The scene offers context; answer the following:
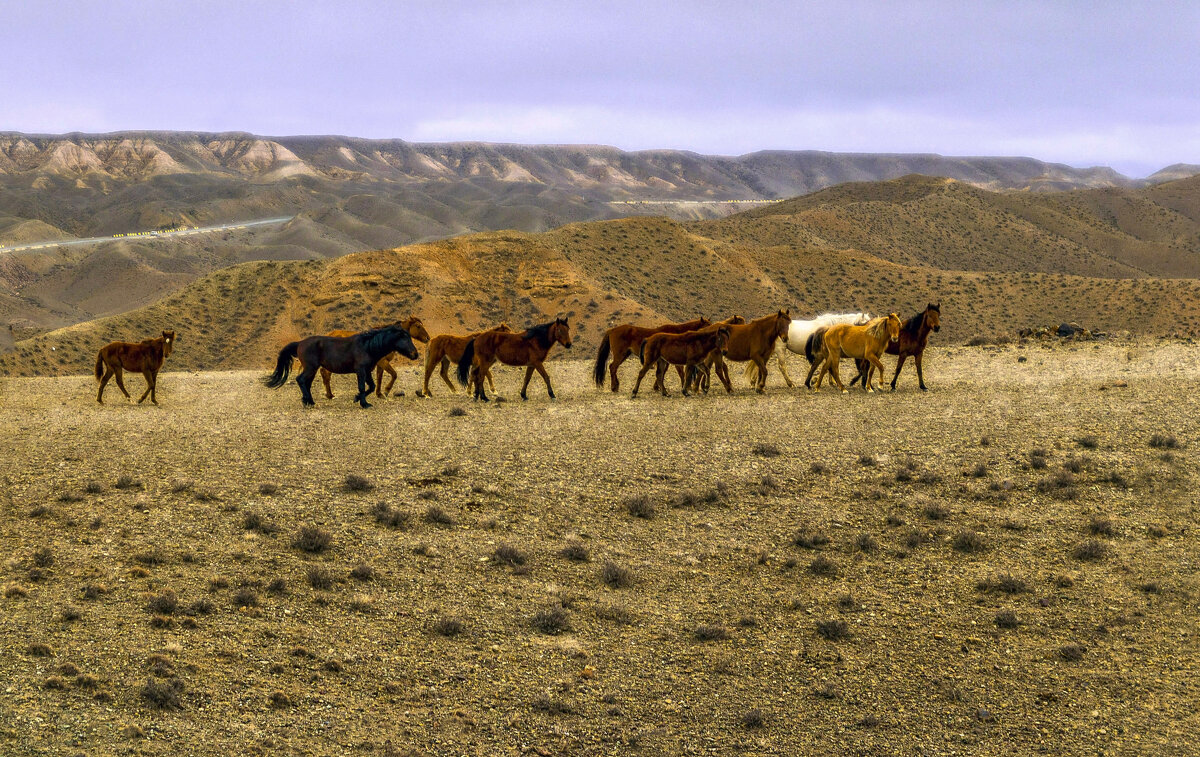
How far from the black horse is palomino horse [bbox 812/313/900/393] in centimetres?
1090

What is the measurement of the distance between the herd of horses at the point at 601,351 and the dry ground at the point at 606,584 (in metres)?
2.81

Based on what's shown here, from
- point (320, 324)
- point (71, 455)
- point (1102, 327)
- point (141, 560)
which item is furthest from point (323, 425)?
point (1102, 327)

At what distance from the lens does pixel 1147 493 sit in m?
15.3

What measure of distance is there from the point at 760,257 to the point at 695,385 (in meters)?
48.3

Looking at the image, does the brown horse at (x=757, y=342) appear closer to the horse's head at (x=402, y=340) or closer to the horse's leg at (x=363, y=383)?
the horse's head at (x=402, y=340)

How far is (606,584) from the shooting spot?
1241 cm

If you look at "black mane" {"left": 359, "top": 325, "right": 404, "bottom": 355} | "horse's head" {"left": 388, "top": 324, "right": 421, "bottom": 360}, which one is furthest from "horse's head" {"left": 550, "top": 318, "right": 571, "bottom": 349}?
"black mane" {"left": 359, "top": 325, "right": 404, "bottom": 355}

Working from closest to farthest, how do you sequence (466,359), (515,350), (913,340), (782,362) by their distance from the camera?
1. (515,350)
2. (913,340)
3. (466,359)
4. (782,362)

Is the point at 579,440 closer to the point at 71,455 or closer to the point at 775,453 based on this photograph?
the point at 775,453

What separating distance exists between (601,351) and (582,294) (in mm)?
29996

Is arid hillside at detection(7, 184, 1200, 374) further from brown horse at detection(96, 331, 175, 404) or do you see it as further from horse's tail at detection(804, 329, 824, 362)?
brown horse at detection(96, 331, 175, 404)

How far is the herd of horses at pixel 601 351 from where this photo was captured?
23.2 m

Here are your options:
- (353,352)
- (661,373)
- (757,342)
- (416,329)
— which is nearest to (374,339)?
(353,352)

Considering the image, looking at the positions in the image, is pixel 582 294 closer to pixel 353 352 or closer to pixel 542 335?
pixel 542 335
